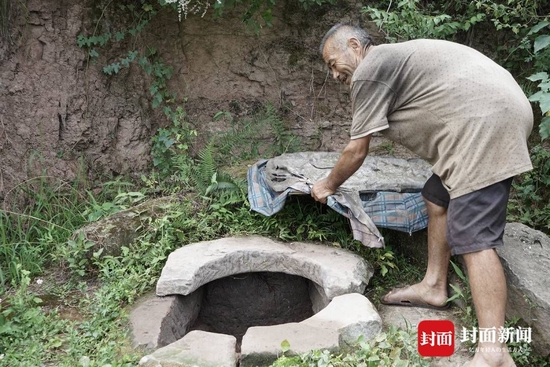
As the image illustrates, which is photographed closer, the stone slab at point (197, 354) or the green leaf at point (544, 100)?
the stone slab at point (197, 354)

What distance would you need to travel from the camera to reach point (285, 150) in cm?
518

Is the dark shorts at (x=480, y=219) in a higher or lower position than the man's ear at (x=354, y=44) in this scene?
lower

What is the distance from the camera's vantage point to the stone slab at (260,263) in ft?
11.2

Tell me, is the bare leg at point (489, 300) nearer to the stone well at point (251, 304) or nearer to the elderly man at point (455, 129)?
the elderly man at point (455, 129)

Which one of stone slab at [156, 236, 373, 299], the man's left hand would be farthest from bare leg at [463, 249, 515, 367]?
the man's left hand

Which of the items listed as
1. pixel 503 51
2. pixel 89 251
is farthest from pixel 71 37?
pixel 503 51

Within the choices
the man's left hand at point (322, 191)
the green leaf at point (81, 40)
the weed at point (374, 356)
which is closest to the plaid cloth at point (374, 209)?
the man's left hand at point (322, 191)

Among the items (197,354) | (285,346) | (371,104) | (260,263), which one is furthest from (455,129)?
(197,354)

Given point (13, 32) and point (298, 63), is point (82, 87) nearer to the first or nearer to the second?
point (13, 32)

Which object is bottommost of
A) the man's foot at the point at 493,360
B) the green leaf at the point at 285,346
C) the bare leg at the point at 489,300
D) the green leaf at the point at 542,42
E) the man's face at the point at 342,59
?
Answer: the green leaf at the point at 285,346

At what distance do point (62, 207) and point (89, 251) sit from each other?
2.39 feet

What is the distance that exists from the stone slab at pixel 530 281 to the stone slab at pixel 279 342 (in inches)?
39.0

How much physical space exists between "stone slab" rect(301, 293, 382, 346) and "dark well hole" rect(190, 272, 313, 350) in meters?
1.00

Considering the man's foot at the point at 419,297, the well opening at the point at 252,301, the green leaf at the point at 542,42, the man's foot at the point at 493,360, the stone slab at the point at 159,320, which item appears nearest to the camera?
the man's foot at the point at 493,360
